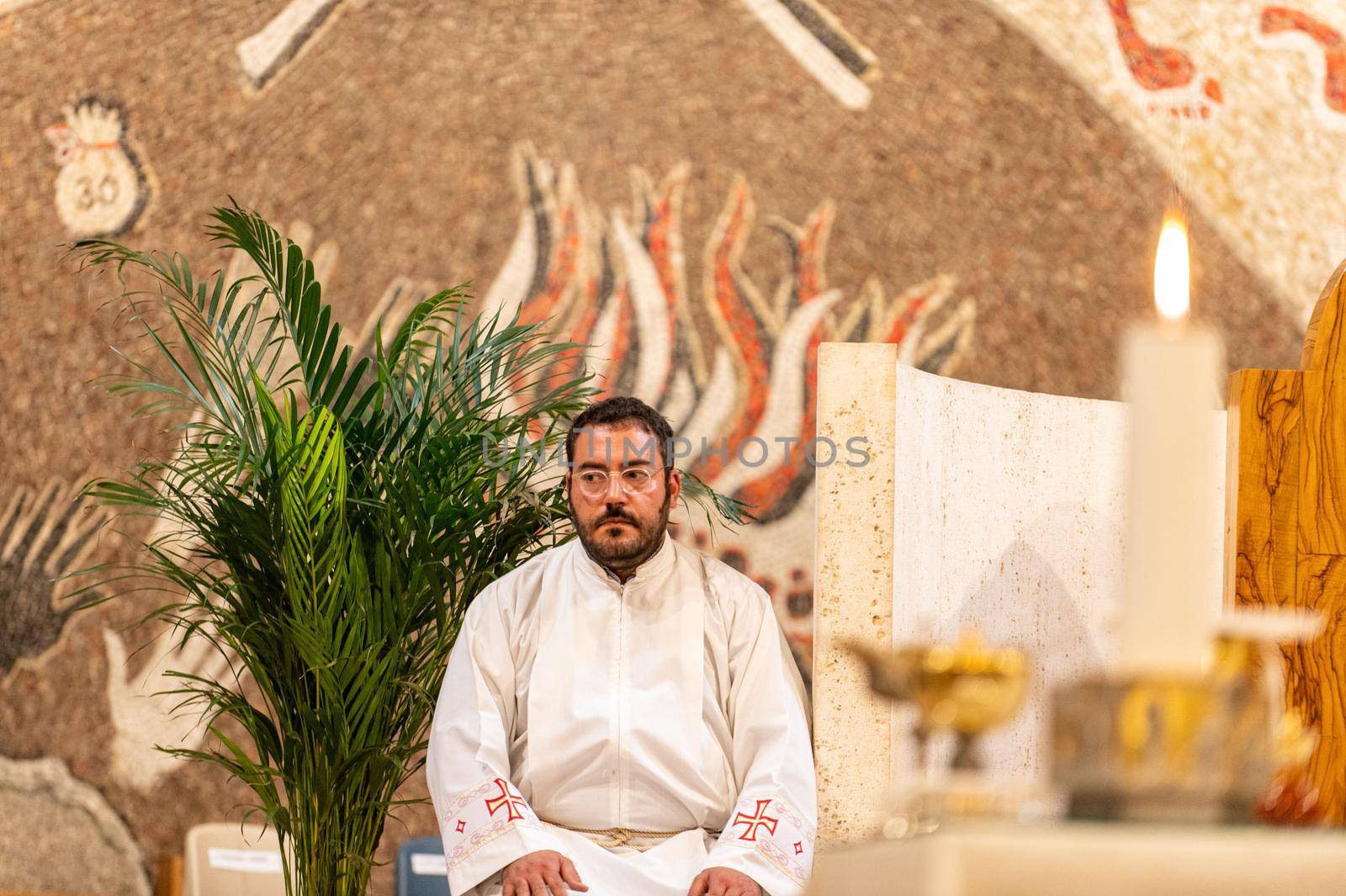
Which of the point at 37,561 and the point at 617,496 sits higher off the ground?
the point at 617,496

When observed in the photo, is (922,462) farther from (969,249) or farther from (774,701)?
(969,249)

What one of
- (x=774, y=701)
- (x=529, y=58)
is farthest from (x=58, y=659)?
(x=774, y=701)

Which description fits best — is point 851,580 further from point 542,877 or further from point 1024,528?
point 542,877

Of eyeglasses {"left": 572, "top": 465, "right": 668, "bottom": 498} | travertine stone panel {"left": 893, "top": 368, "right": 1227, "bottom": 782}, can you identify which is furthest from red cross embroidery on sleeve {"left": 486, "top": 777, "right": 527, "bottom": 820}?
travertine stone panel {"left": 893, "top": 368, "right": 1227, "bottom": 782}

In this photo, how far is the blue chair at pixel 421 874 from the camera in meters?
4.99

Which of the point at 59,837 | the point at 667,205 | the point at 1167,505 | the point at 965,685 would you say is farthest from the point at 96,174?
the point at 1167,505

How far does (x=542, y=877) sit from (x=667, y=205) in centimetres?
385

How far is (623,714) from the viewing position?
11.7 ft

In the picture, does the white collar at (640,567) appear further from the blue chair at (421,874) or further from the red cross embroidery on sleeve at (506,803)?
the blue chair at (421,874)

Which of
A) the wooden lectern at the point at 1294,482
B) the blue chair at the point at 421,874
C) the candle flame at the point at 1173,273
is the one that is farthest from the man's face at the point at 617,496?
the candle flame at the point at 1173,273

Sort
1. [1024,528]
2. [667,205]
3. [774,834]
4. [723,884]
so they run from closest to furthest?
1. [723,884]
2. [774,834]
3. [1024,528]
4. [667,205]

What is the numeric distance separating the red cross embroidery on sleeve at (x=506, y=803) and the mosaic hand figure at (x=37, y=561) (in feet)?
12.3

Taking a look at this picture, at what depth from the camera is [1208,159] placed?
6.55 meters

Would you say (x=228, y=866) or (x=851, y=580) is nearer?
(x=851, y=580)
